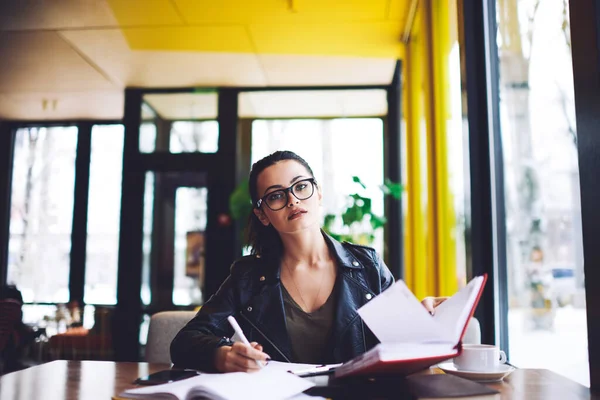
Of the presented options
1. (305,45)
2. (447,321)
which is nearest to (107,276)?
(305,45)

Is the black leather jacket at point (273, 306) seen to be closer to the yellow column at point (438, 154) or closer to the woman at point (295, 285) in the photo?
the woman at point (295, 285)

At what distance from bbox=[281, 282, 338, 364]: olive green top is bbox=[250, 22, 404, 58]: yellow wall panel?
3.12 metres

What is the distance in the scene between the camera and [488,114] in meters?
2.14

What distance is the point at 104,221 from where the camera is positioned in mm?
Answer: 5590

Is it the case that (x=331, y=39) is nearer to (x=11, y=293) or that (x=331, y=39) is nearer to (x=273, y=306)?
(x=273, y=306)

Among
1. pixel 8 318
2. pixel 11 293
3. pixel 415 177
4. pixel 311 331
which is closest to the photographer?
pixel 311 331

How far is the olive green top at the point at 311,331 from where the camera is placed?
1400 millimetres

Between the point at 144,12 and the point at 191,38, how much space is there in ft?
1.60

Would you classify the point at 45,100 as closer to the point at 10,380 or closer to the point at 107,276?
the point at 107,276

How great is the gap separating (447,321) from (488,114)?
145 centimetres

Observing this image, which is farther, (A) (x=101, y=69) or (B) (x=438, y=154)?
(A) (x=101, y=69)

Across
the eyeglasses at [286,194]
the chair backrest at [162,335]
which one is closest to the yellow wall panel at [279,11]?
the eyeglasses at [286,194]

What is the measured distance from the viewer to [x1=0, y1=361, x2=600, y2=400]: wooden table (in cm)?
96

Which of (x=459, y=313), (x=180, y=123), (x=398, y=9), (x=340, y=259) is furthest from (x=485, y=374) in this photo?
(x=180, y=123)
